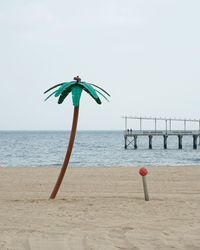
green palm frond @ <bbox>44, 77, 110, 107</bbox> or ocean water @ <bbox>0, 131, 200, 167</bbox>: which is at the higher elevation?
green palm frond @ <bbox>44, 77, 110, 107</bbox>

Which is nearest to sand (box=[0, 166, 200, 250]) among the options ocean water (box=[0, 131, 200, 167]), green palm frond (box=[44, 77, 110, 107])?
green palm frond (box=[44, 77, 110, 107])

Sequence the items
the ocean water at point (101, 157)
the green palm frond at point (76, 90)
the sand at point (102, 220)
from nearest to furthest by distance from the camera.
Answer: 1. the sand at point (102, 220)
2. the green palm frond at point (76, 90)
3. the ocean water at point (101, 157)

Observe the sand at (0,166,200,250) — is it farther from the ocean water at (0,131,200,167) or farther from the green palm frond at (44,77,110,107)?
the ocean water at (0,131,200,167)

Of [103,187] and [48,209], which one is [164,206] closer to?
[48,209]

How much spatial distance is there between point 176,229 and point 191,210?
2150 millimetres

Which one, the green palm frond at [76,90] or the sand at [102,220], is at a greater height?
the green palm frond at [76,90]

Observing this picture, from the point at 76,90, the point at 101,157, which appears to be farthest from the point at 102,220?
the point at 101,157

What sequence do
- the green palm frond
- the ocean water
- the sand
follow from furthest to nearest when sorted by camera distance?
1. the ocean water
2. the green palm frond
3. the sand

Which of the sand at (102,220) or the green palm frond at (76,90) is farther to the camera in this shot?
the green palm frond at (76,90)

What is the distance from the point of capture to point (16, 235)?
7.49m

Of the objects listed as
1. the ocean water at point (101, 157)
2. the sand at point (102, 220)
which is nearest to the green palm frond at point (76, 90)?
the sand at point (102, 220)

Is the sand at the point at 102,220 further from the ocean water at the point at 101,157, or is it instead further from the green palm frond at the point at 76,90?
the ocean water at the point at 101,157

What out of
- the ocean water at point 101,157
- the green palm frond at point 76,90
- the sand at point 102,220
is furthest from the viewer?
the ocean water at point 101,157

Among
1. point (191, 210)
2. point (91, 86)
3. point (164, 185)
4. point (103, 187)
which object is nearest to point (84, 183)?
point (103, 187)
